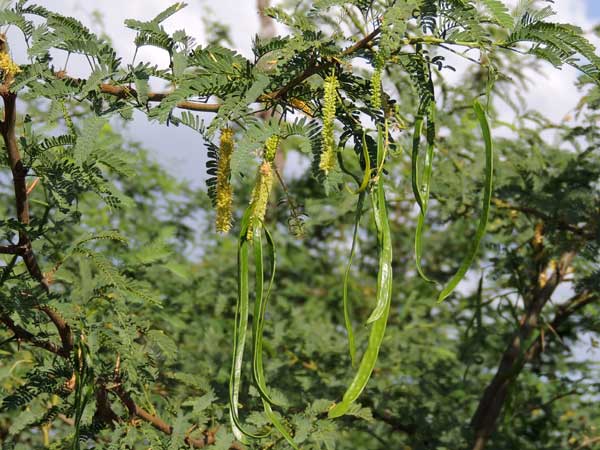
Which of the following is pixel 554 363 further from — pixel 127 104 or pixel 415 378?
pixel 127 104

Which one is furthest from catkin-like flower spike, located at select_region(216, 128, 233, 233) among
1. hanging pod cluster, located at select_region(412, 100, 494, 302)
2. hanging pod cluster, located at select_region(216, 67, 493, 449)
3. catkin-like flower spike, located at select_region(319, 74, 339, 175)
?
hanging pod cluster, located at select_region(412, 100, 494, 302)

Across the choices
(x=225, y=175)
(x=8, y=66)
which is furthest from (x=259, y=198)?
(x=8, y=66)

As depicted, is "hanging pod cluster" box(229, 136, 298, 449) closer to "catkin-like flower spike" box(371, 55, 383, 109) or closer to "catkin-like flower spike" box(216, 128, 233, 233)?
"catkin-like flower spike" box(216, 128, 233, 233)

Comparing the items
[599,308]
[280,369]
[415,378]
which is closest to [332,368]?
[280,369]

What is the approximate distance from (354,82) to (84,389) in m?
0.83

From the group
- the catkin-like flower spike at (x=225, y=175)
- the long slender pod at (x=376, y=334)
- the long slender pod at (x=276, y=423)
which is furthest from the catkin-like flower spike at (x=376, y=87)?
the long slender pod at (x=276, y=423)

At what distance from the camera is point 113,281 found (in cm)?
160

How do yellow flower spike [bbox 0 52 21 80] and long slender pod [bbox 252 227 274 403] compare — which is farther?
yellow flower spike [bbox 0 52 21 80]

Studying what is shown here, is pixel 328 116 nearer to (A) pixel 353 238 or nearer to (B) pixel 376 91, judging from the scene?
(B) pixel 376 91

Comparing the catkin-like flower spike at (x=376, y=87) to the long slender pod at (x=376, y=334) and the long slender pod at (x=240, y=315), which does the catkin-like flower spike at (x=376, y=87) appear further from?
the long slender pod at (x=240, y=315)

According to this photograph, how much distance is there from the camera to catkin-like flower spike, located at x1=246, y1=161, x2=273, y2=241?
4.07 ft

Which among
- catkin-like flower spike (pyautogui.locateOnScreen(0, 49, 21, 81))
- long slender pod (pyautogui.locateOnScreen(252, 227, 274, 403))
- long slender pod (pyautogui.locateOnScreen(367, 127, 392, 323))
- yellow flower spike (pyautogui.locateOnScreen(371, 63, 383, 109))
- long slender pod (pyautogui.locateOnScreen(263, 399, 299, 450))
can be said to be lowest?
long slender pod (pyautogui.locateOnScreen(263, 399, 299, 450))

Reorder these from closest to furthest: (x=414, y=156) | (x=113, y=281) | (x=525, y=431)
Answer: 1. (x=414, y=156)
2. (x=113, y=281)
3. (x=525, y=431)

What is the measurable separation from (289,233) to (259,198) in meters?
0.43
